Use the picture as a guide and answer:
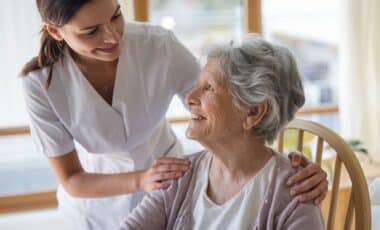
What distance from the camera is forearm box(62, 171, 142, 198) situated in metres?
1.39

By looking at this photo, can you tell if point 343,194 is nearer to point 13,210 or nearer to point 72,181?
point 72,181

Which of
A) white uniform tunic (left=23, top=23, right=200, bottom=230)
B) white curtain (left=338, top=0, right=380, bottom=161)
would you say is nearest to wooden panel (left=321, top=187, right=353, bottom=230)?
white curtain (left=338, top=0, right=380, bottom=161)

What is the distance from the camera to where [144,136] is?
155 centimetres

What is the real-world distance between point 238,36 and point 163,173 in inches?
65.9

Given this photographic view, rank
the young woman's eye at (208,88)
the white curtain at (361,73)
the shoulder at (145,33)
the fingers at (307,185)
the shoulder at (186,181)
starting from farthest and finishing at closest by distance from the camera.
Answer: the white curtain at (361,73), the shoulder at (145,33), the shoulder at (186,181), the young woman's eye at (208,88), the fingers at (307,185)

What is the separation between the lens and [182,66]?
1496mm

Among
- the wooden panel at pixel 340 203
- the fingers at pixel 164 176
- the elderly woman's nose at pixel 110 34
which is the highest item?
the elderly woman's nose at pixel 110 34

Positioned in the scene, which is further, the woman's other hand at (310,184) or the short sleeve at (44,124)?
the short sleeve at (44,124)

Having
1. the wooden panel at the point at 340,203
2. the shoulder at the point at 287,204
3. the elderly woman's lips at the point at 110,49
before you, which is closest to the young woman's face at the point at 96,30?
the elderly woman's lips at the point at 110,49

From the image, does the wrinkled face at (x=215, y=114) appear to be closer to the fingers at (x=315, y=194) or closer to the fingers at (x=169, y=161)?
the fingers at (x=169, y=161)

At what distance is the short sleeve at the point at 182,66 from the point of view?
1489 mm

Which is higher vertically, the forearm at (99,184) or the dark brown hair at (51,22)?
the dark brown hair at (51,22)

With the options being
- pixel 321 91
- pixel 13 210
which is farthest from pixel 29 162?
pixel 321 91

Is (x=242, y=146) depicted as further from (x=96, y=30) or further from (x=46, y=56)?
(x=46, y=56)
